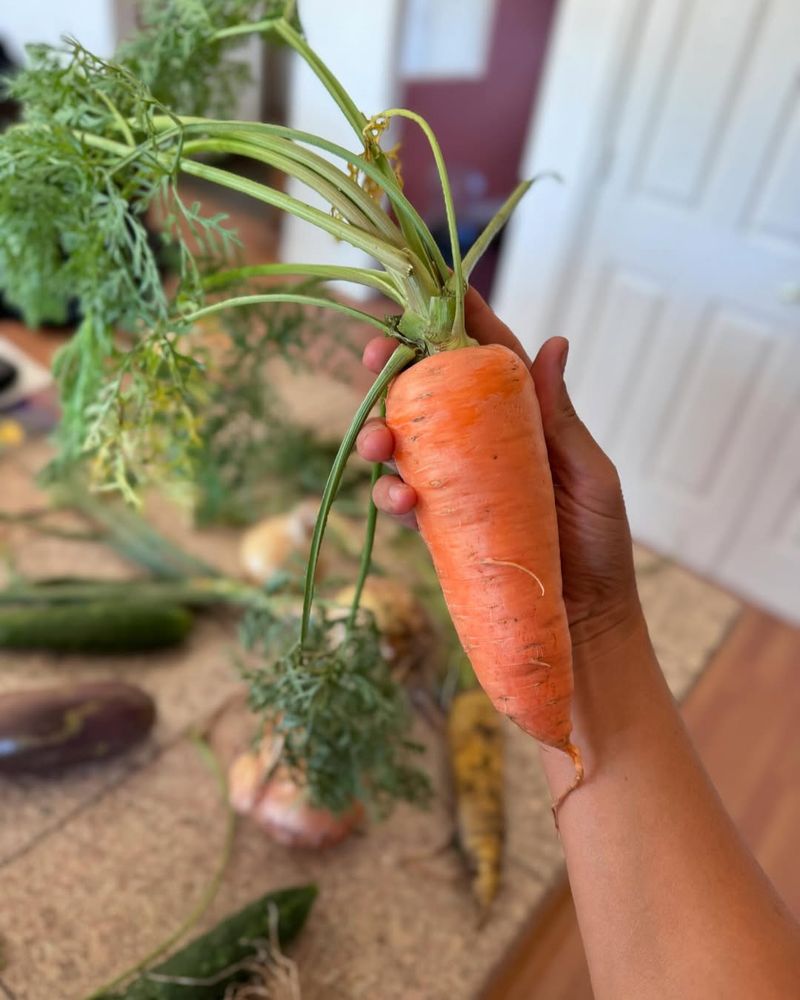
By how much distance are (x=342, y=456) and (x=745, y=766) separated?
0.96 metres

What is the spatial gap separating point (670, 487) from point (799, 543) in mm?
388

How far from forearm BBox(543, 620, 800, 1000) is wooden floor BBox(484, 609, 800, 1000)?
0.94 ft

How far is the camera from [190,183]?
3.58 m

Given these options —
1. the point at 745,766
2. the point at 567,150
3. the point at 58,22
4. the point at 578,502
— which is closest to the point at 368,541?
the point at 578,502

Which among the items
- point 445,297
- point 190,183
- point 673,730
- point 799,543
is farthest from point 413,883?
point 190,183

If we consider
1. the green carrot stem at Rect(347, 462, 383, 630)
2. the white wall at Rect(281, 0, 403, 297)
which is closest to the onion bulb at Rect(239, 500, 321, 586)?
the green carrot stem at Rect(347, 462, 383, 630)

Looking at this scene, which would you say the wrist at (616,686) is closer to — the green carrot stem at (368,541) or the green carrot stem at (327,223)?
the green carrot stem at (368,541)

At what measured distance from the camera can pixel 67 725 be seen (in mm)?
856

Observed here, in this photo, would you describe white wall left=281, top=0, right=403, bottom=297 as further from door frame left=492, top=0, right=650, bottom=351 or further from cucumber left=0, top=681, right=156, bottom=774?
cucumber left=0, top=681, right=156, bottom=774

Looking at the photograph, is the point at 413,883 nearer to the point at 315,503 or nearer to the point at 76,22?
the point at 315,503

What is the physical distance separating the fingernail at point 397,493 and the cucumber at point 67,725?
522mm

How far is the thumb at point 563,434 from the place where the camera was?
2.18ft

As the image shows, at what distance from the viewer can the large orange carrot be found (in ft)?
1.85

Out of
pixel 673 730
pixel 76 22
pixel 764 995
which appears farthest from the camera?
pixel 76 22
